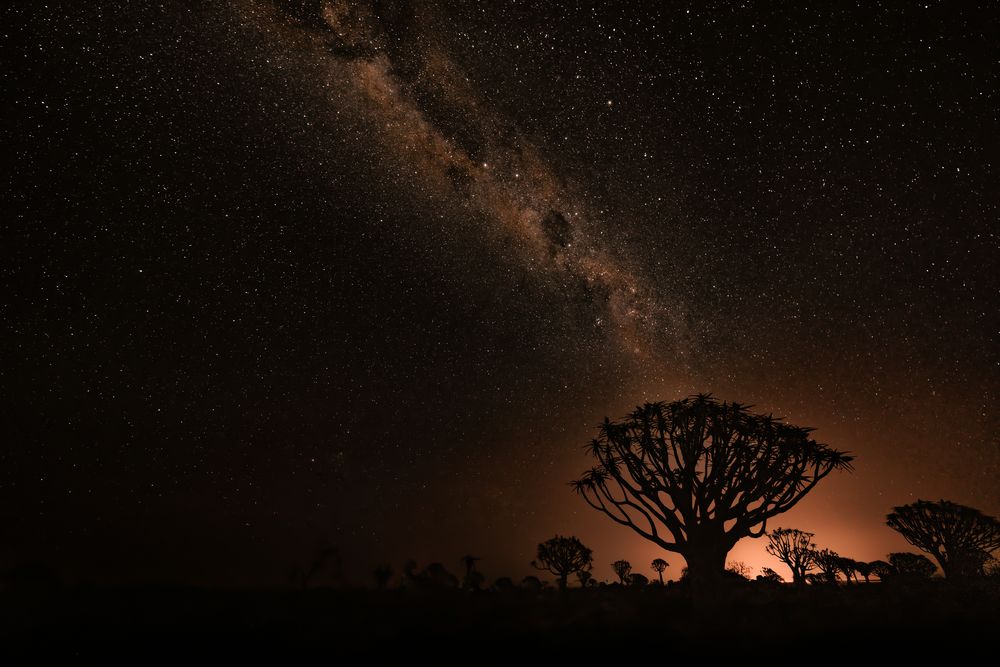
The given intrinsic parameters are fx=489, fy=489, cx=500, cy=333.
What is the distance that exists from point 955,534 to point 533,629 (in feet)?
104

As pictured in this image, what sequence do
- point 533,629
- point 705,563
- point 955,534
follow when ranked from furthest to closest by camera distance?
point 955,534
point 705,563
point 533,629

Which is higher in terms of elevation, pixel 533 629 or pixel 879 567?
pixel 879 567

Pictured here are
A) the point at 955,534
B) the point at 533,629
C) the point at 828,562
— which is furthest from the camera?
the point at 828,562

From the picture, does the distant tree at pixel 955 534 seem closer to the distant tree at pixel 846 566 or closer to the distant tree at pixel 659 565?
the distant tree at pixel 846 566

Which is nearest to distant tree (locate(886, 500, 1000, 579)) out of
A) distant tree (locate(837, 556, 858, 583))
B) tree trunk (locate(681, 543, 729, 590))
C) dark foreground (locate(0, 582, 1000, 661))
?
distant tree (locate(837, 556, 858, 583))

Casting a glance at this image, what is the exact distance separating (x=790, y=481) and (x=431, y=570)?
36.8 meters

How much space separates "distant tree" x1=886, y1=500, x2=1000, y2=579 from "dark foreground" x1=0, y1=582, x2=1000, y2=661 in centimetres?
1585

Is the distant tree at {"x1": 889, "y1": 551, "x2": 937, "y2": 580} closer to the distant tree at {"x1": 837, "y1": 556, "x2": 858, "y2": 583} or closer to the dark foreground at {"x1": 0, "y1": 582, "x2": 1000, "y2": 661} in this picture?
the distant tree at {"x1": 837, "y1": 556, "x2": 858, "y2": 583}

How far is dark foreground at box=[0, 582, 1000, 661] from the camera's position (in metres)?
10.4

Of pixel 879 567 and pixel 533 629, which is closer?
pixel 533 629

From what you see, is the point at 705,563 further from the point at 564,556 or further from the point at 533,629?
the point at 564,556

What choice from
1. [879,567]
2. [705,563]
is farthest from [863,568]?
[705,563]

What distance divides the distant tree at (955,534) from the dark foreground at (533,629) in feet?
52.0

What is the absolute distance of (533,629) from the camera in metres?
13.1
